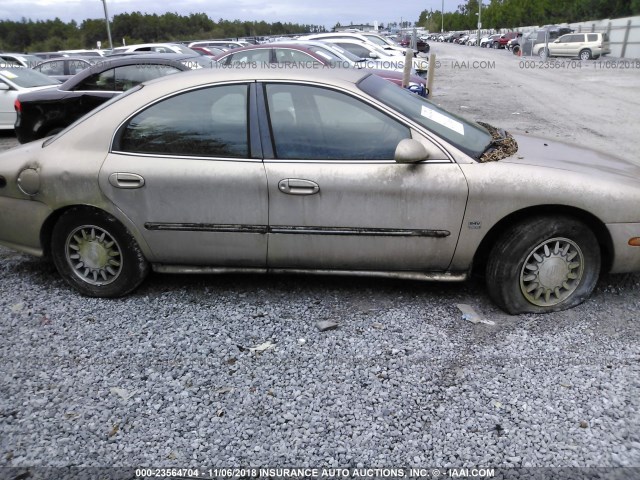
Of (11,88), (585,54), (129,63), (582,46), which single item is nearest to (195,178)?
(129,63)

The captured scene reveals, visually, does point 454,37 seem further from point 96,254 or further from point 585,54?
point 96,254

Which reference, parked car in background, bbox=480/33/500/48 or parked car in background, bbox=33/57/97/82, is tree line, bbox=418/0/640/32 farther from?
parked car in background, bbox=33/57/97/82

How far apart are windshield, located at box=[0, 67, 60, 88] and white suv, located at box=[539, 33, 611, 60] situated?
31189 millimetres

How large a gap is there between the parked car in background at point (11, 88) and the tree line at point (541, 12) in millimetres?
46476

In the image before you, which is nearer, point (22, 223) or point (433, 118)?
point (433, 118)

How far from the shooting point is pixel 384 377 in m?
3.05

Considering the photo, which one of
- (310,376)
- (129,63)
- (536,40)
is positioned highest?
(129,63)

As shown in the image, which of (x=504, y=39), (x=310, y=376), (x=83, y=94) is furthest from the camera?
(x=504, y=39)

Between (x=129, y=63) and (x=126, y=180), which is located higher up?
(x=129, y=63)

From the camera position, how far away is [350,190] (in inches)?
138

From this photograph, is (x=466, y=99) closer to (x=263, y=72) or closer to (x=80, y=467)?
(x=263, y=72)

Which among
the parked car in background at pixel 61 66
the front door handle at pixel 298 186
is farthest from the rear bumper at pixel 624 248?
the parked car in background at pixel 61 66

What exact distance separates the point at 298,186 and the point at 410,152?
0.73 metres

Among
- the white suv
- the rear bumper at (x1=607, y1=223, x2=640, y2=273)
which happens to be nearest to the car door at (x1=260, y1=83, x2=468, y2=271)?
the rear bumper at (x1=607, y1=223, x2=640, y2=273)
